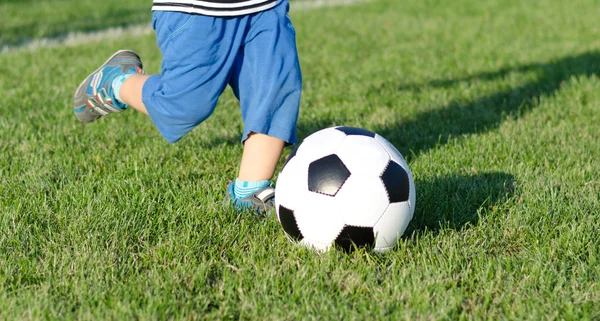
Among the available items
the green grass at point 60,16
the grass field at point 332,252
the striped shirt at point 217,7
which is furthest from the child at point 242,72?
the green grass at point 60,16

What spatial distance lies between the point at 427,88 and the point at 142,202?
3221mm

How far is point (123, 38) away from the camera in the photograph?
822cm

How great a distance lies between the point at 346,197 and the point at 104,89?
5.73ft

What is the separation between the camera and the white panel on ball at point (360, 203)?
2.63 m

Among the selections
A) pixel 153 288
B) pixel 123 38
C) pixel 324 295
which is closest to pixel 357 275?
pixel 324 295

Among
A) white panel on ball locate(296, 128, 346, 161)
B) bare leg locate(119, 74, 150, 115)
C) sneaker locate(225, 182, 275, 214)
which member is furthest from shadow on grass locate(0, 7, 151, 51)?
white panel on ball locate(296, 128, 346, 161)

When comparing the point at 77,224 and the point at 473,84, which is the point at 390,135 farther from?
the point at 77,224

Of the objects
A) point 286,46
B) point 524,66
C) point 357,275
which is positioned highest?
point 286,46

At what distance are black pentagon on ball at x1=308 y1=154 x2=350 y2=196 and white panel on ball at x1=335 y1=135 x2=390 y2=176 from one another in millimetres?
29

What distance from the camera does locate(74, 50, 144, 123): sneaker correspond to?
371 centimetres

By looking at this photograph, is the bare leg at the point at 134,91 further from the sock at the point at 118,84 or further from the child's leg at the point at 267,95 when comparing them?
the child's leg at the point at 267,95

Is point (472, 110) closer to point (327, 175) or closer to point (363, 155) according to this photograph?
point (363, 155)

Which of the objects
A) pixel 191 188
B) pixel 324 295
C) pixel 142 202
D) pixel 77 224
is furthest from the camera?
pixel 191 188

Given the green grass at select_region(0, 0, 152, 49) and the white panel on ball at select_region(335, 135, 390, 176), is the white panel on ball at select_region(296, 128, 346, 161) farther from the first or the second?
the green grass at select_region(0, 0, 152, 49)
